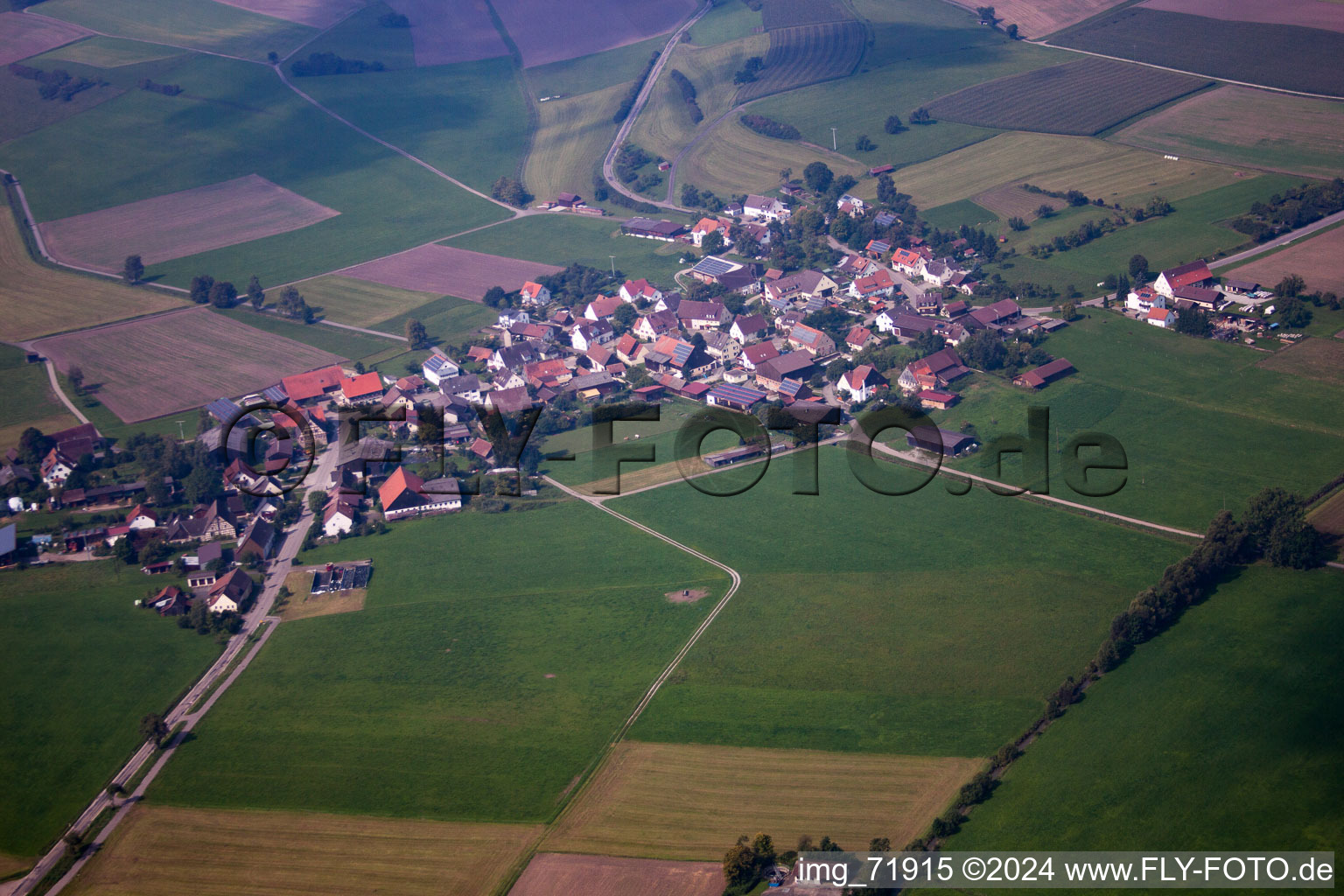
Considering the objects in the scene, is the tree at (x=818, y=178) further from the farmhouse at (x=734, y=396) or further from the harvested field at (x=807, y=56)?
the farmhouse at (x=734, y=396)

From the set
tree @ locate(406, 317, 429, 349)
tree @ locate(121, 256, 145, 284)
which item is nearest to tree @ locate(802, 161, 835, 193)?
tree @ locate(406, 317, 429, 349)

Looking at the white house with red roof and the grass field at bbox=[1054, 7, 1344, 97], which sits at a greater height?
the grass field at bbox=[1054, 7, 1344, 97]

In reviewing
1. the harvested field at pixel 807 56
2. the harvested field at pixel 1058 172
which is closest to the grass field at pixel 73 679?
the harvested field at pixel 1058 172

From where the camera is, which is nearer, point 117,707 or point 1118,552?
point 117,707

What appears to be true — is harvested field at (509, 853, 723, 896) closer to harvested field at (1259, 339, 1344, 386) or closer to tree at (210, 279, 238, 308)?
harvested field at (1259, 339, 1344, 386)

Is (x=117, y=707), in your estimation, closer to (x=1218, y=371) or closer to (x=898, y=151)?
(x=1218, y=371)

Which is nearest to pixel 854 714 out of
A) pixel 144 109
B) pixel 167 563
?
pixel 167 563
